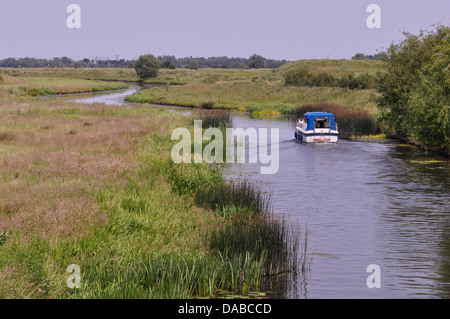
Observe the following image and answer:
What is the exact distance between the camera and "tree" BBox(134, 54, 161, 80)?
183625mm

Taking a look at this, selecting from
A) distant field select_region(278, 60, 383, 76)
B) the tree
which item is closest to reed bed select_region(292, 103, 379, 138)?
distant field select_region(278, 60, 383, 76)

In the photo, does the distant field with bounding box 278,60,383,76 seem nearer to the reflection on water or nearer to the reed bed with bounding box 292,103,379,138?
the reed bed with bounding box 292,103,379,138

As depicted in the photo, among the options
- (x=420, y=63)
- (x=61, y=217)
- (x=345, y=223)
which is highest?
(x=420, y=63)

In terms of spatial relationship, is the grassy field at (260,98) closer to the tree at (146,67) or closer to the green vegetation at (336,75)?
the green vegetation at (336,75)

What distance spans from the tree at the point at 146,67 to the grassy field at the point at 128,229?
527 feet

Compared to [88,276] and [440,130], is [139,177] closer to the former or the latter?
[88,276]

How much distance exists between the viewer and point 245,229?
14.6m

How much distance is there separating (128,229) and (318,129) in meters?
29.5

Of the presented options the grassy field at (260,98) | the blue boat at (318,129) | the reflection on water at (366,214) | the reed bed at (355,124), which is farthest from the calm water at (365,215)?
the grassy field at (260,98)

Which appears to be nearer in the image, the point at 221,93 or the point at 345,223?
the point at 345,223

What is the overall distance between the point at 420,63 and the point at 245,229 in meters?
34.2

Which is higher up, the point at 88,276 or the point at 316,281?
the point at 88,276

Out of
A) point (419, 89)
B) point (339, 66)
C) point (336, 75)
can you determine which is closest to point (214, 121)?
point (419, 89)
